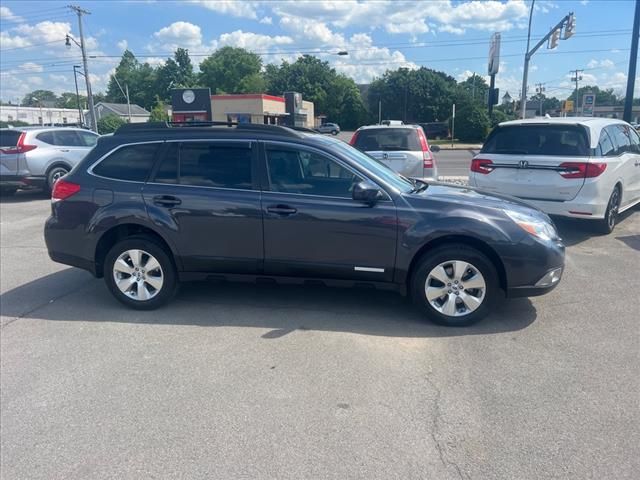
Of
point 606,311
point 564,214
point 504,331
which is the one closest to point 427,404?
point 504,331

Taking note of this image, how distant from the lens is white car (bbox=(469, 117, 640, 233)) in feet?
23.4

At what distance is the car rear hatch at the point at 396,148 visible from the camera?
9.39m

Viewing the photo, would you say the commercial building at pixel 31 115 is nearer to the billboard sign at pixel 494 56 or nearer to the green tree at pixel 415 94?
the green tree at pixel 415 94

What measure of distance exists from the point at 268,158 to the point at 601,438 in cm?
345

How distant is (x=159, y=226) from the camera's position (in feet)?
16.3

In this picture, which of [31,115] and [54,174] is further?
[31,115]

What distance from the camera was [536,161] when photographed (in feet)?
24.0

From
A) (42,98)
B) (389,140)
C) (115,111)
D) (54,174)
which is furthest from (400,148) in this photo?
(42,98)

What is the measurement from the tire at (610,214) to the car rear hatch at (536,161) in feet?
3.05

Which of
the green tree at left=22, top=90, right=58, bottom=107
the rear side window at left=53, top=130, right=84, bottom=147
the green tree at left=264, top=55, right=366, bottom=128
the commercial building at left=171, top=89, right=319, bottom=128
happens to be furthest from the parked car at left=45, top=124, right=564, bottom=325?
the green tree at left=22, top=90, right=58, bottom=107

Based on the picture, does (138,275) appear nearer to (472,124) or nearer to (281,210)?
(281,210)

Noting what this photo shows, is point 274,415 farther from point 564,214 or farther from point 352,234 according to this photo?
point 564,214

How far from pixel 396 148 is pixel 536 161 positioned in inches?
113

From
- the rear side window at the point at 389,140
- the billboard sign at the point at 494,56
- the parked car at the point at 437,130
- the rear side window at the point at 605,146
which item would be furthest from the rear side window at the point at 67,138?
the parked car at the point at 437,130
